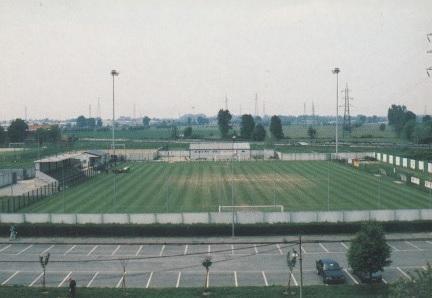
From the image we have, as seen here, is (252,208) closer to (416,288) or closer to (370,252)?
(370,252)

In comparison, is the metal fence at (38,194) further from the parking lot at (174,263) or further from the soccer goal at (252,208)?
the soccer goal at (252,208)

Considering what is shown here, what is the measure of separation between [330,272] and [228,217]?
43.9 feet

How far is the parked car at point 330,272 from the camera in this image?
3006cm

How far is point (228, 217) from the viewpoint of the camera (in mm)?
42531

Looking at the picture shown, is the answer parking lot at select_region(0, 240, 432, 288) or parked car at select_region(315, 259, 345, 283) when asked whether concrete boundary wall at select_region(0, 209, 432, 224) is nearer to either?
parking lot at select_region(0, 240, 432, 288)

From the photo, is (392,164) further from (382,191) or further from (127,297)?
(127,297)

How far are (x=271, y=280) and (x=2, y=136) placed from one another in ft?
473

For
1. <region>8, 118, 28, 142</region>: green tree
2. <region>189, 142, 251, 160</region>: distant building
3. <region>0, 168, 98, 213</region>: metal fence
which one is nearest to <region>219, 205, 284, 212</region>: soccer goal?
<region>0, 168, 98, 213</region>: metal fence

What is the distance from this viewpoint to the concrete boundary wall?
4231 centimetres

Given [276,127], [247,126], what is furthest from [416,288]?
[247,126]

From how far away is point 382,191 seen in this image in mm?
61125

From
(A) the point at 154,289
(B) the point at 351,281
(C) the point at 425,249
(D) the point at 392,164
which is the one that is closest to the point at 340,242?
(C) the point at 425,249

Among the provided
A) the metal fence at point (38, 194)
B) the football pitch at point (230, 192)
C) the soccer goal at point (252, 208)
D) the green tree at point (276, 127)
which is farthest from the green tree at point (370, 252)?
the green tree at point (276, 127)

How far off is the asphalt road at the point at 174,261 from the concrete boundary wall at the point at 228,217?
6.75ft
